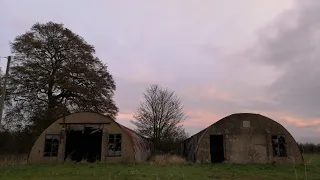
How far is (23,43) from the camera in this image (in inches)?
Result: 1458

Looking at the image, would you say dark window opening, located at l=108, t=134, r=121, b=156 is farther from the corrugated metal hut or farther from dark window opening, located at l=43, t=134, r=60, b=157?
dark window opening, located at l=43, t=134, r=60, b=157

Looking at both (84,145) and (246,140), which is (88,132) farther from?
(246,140)

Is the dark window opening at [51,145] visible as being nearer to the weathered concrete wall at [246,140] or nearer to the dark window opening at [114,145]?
the dark window opening at [114,145]

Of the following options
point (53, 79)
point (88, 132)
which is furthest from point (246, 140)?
point (53, 79)

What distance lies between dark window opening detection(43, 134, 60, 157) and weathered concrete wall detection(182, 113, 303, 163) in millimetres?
11868

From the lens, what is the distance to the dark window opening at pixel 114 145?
27.0 m

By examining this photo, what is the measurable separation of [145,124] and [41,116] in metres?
21.0

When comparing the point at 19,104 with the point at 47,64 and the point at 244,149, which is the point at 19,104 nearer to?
the point at 47,64

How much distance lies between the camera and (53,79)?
123 ft

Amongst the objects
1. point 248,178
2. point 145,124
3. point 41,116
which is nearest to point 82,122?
point 41,116

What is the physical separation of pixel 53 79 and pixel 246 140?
2190cm

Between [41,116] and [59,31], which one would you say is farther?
[59,31]

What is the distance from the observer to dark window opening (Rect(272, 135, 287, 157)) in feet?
93.2

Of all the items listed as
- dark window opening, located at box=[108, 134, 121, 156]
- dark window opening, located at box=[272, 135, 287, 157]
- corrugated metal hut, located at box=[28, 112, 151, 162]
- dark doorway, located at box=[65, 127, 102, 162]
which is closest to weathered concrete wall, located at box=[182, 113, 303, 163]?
dark window opening, located at box=[272, 135, 287, 157]
